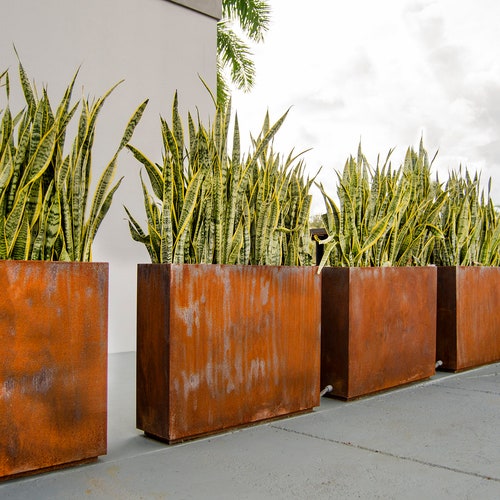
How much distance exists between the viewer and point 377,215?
2.12 m

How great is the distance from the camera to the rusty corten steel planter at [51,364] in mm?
1168

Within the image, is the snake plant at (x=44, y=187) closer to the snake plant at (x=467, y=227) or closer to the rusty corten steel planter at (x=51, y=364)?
the rusty corten steel planter at (x=51, y=364)

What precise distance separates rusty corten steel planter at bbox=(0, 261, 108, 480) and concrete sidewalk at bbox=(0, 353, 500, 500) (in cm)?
6

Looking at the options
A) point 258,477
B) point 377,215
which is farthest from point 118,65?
point 258,477

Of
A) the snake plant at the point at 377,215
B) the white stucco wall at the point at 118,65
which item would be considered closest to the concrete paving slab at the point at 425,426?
the snake plant at the point at 377,215

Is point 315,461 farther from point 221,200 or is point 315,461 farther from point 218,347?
point 221,200

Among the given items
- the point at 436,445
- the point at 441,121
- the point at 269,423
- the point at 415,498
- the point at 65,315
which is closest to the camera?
the point at 415,498

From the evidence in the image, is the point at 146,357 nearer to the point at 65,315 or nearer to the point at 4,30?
the point at 65,315

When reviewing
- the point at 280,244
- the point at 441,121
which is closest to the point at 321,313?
the point at 280,244

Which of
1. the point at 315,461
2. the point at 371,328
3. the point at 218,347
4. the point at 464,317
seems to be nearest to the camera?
the point at 315,461

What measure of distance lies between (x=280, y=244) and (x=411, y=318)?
751 millimetres

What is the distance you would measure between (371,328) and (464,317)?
2.60 feet

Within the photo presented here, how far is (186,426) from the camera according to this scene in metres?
1.46

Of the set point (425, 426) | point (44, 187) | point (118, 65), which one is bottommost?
point (425, 426)
